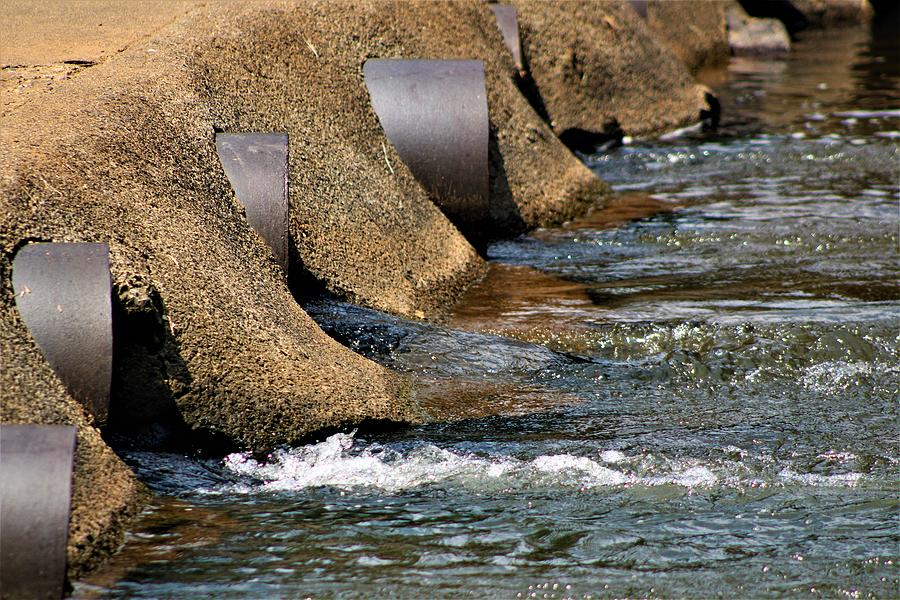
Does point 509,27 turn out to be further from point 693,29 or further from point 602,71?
point 693,29

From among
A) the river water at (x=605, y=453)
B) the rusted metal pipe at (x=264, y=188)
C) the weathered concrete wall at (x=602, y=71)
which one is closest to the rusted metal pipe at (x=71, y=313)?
the river water at (x=605, y=453)

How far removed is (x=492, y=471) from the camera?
3.63 m

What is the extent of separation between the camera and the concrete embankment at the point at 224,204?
11.9 feet

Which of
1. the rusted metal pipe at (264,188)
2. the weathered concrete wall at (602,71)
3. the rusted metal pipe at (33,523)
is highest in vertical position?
the weathered concrete wall at (602,71)

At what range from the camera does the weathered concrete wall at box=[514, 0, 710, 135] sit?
8.83 meters

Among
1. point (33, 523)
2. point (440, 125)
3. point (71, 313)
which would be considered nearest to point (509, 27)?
point (440, 125)

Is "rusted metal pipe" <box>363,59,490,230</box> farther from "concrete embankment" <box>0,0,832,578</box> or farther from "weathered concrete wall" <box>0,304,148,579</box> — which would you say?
"weathered concrete wall" <box>0,304,148,579</box>

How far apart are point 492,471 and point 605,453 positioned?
385 millimetres

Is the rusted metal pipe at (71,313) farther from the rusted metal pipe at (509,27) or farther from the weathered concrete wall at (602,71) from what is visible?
the weathered concrete wall at (602,71)

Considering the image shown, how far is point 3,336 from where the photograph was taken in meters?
3.22

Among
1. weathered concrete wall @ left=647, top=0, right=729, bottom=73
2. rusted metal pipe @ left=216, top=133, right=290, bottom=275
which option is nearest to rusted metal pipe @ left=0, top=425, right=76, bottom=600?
rusted metal pipe @ left=216, top=133, right=290, bottom=275

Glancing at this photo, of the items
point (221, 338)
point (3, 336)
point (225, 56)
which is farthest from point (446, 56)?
point (3, 336)

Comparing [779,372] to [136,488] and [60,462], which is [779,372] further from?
[60,462]

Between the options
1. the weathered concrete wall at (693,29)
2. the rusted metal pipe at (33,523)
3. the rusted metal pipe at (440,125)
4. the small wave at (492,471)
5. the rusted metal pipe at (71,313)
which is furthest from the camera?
the weathered concrete wall at (693,29)
